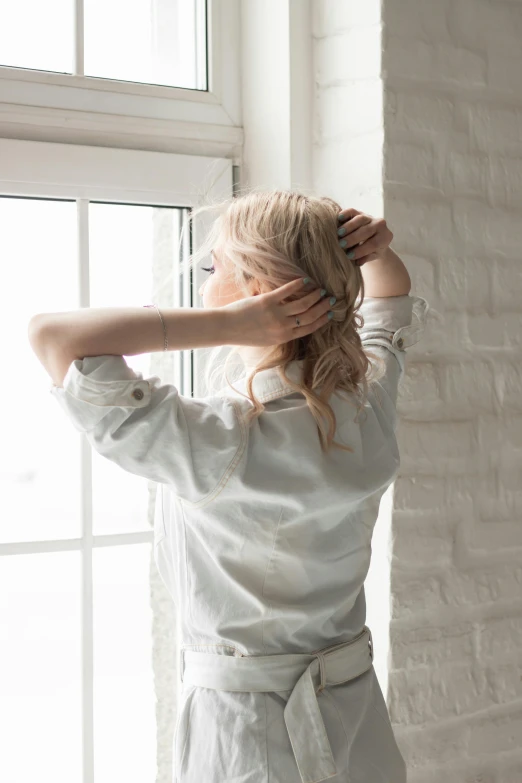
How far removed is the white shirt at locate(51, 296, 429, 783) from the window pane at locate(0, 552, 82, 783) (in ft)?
1.22

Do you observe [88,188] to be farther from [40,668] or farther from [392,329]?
[40,668]

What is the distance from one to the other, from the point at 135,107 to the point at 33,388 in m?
0.52

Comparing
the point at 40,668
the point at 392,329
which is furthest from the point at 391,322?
the point at 40,668

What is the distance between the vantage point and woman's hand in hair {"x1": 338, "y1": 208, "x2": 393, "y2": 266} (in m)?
1.07

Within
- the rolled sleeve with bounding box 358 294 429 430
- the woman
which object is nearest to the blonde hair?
the woman

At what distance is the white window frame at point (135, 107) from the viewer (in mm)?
1369

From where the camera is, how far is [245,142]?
1.58 metres

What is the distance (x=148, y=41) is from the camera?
151 centimetres

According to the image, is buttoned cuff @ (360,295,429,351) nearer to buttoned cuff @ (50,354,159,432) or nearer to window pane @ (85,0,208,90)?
buttoned cuff @ (50,354,159,432)

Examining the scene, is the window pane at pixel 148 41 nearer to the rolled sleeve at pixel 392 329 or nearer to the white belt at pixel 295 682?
the rolled sleeve at pixel 392 329

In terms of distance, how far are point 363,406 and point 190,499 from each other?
278mm

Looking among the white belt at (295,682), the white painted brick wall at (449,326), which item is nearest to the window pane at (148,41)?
the white painted brick wall at (449,326)

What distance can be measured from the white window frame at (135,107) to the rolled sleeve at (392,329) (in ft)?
1.60

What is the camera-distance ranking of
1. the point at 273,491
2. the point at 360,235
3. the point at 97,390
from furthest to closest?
the point at 360,235 < the point at 273,491 < the point at 97,390
